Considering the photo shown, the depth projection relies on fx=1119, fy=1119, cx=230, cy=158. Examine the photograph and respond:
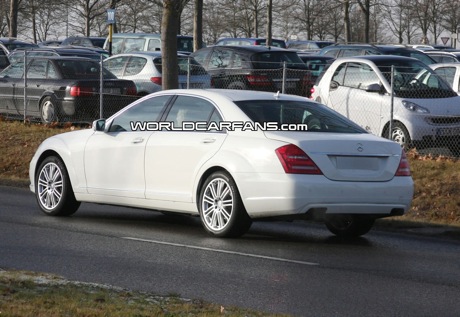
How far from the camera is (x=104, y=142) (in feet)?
41.6

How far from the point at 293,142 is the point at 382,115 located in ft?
27.4

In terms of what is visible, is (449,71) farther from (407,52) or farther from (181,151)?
(181,151)

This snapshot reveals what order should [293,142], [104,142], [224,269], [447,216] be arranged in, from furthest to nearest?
[447,216] → [104,142] → [293,142] → [224,269]

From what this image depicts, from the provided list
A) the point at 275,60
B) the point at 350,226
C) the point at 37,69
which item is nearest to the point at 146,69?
the point at 37,69

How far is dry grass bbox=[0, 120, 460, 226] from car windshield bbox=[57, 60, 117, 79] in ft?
8.57

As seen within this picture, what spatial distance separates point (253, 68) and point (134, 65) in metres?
2.86

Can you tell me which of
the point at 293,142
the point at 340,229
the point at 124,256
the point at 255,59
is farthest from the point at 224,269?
the point at 255,59

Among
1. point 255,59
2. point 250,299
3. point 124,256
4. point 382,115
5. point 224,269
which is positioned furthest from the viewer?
point 255,59

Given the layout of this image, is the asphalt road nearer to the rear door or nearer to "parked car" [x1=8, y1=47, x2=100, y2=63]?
the rear door

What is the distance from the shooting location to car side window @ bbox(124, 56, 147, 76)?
86.8 ft

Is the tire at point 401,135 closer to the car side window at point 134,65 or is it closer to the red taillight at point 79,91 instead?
the red taillight at point 79,91

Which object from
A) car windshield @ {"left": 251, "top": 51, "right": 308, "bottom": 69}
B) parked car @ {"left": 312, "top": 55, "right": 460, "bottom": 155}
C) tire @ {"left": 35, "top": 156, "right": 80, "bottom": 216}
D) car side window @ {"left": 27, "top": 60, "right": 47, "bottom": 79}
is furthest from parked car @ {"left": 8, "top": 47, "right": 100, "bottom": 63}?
tire @ {"left": 35, "top": 156, "right": 80, "bottom": 216}

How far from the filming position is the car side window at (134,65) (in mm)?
26453

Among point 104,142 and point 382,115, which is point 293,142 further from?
point 382,115
